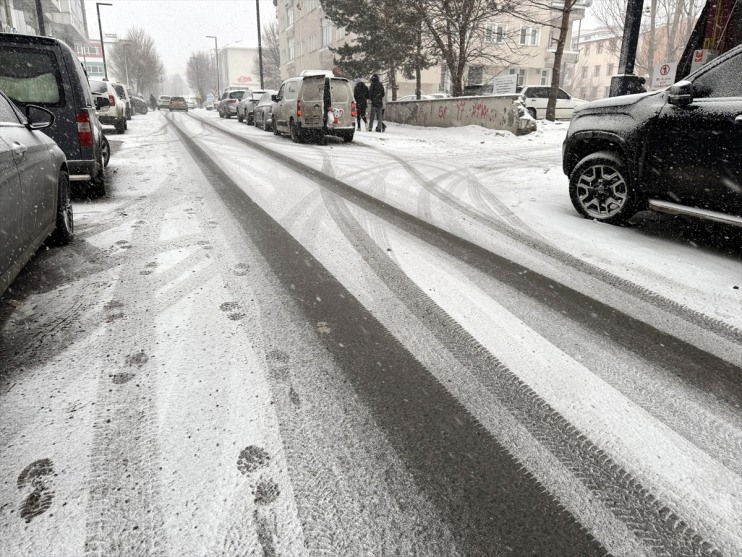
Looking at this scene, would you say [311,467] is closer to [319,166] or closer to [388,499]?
[388,499]

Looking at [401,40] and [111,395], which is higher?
[401,40]

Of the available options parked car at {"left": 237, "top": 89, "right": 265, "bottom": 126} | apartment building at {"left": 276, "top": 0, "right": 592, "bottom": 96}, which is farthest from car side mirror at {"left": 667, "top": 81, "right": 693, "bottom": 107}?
apartment building at {"left": 276, "top": 0, "right": 592, "bottom": 96}

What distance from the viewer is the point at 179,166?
895cm

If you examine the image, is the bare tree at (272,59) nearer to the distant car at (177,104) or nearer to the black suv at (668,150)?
the distant car at (177,104)

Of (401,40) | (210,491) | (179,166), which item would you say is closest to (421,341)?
(210,491)

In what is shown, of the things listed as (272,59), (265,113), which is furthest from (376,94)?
(272,59)

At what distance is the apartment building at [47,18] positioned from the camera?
2466 cm

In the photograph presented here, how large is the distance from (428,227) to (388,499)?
372 cm

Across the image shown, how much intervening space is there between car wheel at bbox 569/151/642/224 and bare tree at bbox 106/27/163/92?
276ft

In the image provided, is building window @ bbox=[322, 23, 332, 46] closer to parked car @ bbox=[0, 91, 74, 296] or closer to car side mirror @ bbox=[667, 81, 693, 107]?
car side mirror @ bbox=[667, 81, 693, 107]

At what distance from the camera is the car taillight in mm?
5637

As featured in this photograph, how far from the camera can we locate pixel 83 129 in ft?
18.6

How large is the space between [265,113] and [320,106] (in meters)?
6.13

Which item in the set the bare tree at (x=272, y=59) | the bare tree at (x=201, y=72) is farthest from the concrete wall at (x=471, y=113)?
the bare tree at (x=201, y=72)
